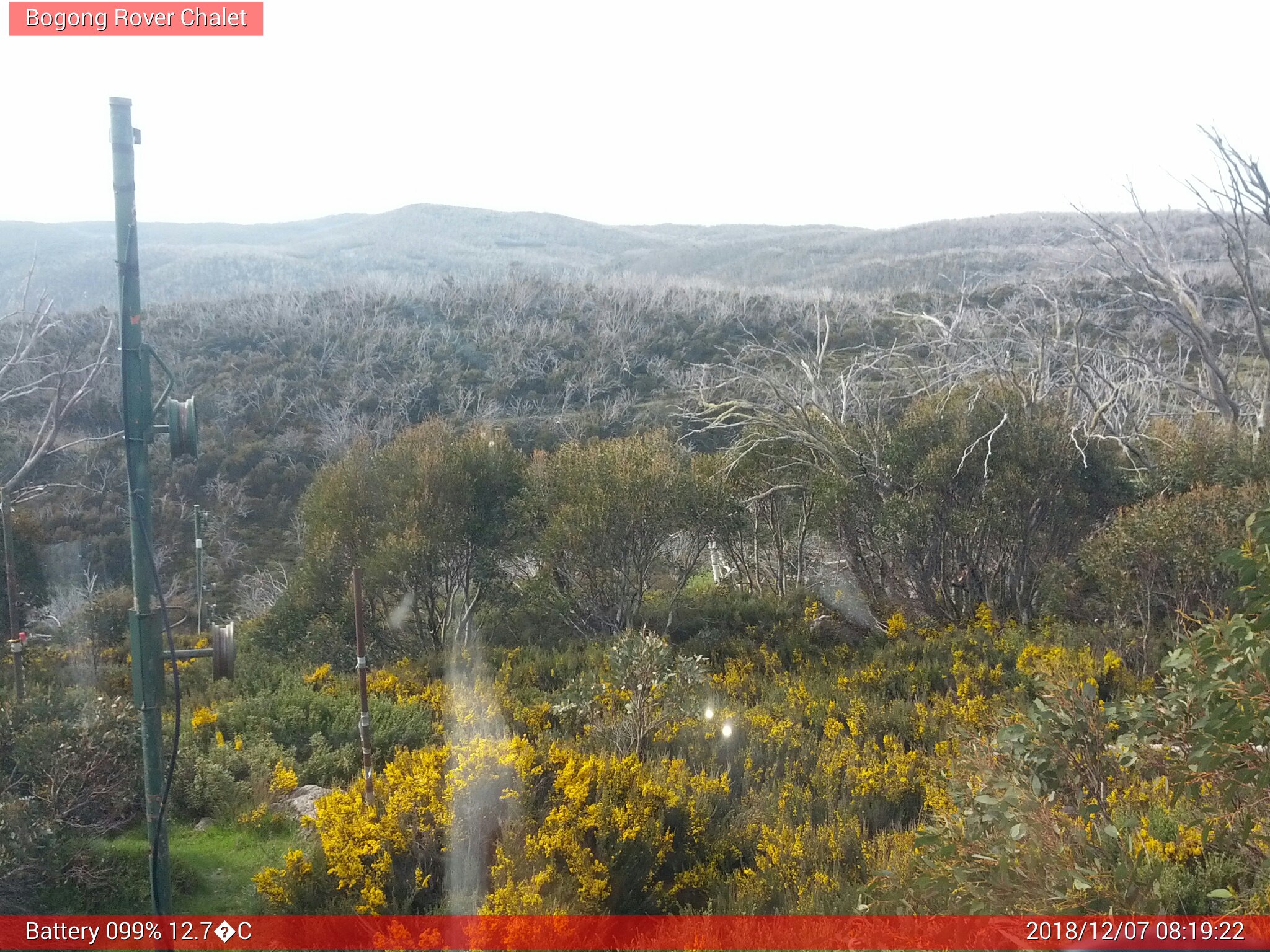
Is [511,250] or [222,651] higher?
[511,250]

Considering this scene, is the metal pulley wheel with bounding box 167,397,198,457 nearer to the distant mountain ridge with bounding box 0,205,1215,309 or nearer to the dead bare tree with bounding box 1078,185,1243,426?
the dead bare tree with bounding box 1078,185,1243,426

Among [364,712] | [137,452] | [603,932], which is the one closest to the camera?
[137,452]

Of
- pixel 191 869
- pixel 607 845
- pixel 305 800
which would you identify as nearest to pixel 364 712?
pixel 191 869

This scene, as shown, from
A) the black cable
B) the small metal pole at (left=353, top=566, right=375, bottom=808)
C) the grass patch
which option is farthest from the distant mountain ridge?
the black cable

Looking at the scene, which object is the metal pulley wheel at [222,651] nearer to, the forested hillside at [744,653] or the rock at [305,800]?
the forested hillside at [744,653]

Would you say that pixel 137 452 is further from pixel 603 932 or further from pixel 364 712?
pixel 603 932

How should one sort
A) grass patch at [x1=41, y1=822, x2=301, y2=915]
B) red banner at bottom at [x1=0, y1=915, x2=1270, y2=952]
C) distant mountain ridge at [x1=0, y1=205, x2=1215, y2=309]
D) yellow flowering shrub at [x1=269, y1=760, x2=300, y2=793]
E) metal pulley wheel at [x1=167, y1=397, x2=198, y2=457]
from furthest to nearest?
distant mountain ridge at [x1=0, y1=205, x2=1215, y2=309] < yellow flowering shrub at [x1=269, y1=760, x2=300, y2=793] < grass patch at [x1=41, y1=822, x2=301, y2=915] < metal pulley wheel at [x1=167, y1=397, x2=198, y2=457] < red banner at bottom at [x1=0, y1=915, x2=1270, y2=952]

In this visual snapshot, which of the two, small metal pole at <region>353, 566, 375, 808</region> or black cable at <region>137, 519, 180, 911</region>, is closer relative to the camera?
black cable at <region>137, 519, 180, 911</region>
